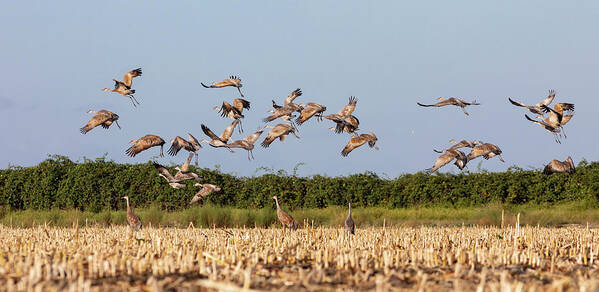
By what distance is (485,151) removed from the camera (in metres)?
14.8

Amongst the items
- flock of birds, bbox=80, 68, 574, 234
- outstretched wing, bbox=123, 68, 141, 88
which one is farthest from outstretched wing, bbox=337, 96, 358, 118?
outstretched wing, bbox=123, 68, 141, 88

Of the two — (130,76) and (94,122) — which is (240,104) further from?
(94,122)

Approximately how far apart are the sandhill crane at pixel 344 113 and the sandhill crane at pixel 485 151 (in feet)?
9.66

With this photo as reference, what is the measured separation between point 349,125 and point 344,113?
2.67 feet

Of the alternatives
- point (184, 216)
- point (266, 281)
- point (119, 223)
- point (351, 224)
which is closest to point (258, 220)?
point (184, 216)

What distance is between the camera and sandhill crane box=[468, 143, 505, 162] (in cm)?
1473

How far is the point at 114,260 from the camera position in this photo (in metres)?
6.35

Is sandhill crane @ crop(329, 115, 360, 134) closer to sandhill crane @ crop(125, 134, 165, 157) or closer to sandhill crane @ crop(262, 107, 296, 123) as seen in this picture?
sandhill crane @ crop(262, 107, 296, 123)

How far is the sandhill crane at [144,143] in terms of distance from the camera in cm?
1477

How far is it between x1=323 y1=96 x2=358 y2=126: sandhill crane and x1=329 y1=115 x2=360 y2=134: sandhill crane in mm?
79

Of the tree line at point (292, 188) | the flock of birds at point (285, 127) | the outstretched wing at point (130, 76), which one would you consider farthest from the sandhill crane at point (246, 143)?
the tree line at point (292, 188)

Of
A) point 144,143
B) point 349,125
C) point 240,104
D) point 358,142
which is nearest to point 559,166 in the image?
point 358,142

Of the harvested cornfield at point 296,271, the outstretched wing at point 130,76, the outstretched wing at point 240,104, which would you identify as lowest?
the harvested cornfield at point 296,271

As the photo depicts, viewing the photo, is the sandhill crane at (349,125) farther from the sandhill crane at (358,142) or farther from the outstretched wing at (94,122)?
the outstretched wing at (94,122)
